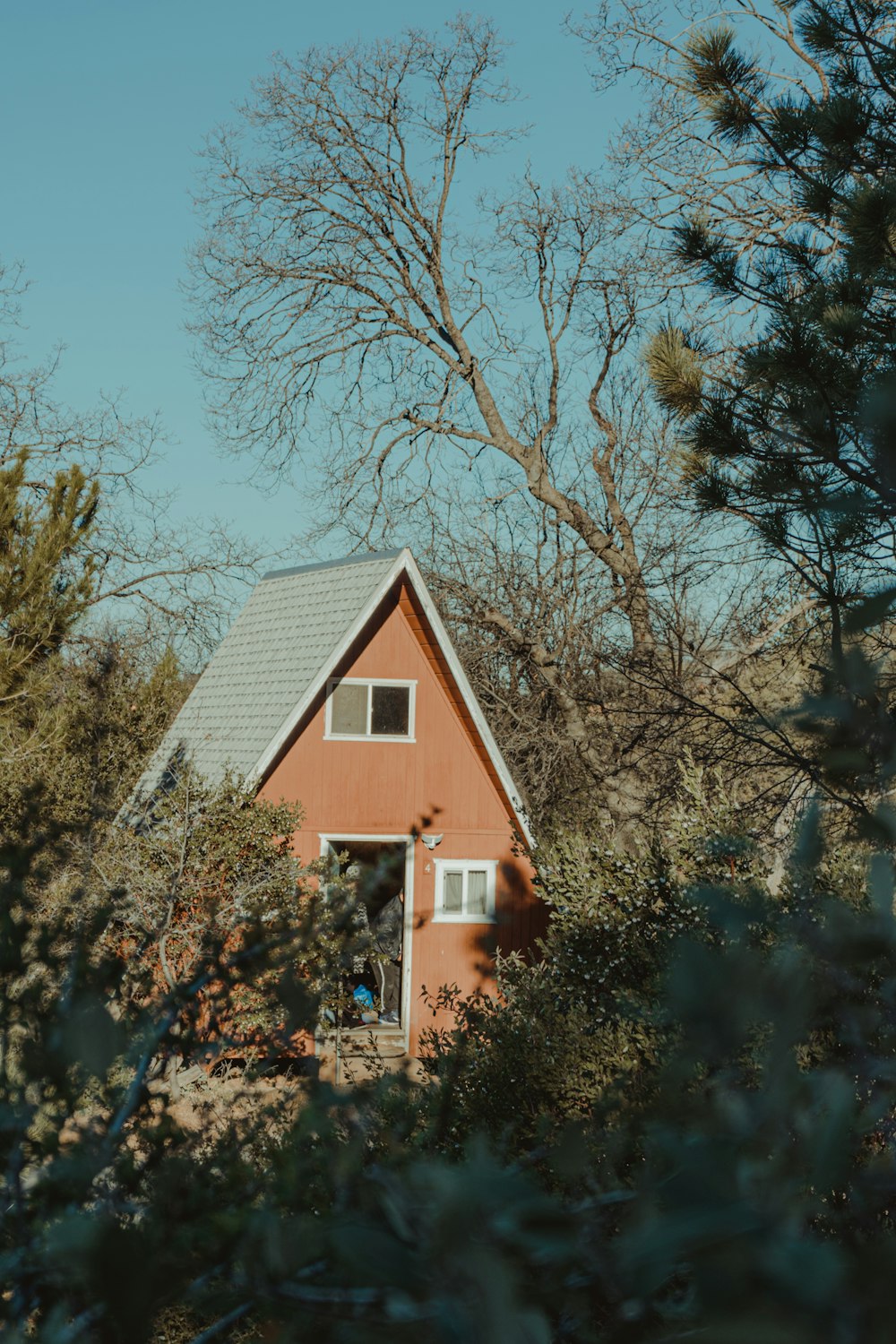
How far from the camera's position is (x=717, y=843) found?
157 centimetres

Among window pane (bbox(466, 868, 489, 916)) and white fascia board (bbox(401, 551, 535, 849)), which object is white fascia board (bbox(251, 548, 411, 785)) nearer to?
white fascia board (bbox(401, 551, 535, 849))

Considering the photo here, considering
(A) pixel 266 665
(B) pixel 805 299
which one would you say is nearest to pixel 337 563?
(A) pixel 266 665

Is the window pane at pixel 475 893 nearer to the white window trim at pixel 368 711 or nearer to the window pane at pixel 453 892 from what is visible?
the window pane at pixel 453 892

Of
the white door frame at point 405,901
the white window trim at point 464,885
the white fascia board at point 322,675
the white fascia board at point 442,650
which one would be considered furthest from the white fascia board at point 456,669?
the white door frame at point 405,901

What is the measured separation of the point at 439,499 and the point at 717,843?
18.6 meters

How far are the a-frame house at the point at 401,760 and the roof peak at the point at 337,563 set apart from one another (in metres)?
0.06

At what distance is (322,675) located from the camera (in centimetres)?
1602

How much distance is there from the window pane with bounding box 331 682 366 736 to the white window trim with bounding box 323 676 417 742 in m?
0.04

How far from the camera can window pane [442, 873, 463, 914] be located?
17391 millimetres

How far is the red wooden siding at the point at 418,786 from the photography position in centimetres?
1691

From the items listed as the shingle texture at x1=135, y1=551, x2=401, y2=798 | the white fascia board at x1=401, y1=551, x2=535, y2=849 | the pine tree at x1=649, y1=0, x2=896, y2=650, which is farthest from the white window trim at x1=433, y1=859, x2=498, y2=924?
the pine tree at x1=649, y1=0, x2=896, y2=650

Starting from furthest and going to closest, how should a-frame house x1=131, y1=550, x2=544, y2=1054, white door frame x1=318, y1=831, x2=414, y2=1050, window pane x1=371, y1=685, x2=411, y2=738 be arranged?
window pane x1=371, y1=685, x2=411, y2=738 < white door frame x1=318, y1=831, x2=414, y2=1050 < a-frame house x1=131, y1=550, x2=544, y2=1054

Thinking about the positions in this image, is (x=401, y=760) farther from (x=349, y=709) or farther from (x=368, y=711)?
(x=349, y=709)

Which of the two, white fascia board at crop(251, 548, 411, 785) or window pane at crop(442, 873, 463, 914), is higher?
white fascia board at crop(251, 548, 411, 785)
